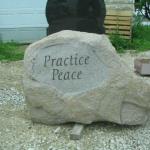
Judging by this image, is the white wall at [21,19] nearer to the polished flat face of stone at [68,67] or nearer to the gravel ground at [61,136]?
the gravel ground at [61,136]

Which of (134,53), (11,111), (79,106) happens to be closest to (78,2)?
(134,53)

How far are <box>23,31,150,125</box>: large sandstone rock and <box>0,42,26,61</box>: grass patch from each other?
3884 mm

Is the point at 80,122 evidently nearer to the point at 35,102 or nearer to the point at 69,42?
the point at 35,102

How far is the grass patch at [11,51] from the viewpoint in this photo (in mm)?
8950

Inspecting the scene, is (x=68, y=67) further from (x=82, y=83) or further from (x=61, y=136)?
(x=61, y=136)

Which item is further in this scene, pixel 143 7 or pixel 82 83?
pixel 143 7

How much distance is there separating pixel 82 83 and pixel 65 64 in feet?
0.84

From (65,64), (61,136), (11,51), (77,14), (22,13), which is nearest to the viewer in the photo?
(61,136)

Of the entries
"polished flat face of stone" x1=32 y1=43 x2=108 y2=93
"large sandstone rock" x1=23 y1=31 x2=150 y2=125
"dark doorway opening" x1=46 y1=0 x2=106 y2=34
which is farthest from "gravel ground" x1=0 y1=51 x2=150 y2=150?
"dark doorway opening" x1=46 y1=0 x2=106 y2=34

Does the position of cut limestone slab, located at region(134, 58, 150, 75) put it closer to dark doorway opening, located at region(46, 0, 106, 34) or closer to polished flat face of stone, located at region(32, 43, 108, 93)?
dark doorway opening, located at region(46, 0, 106, 34)

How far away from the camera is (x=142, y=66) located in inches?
298

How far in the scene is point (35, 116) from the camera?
519cm

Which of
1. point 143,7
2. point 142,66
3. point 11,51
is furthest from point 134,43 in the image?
point 143,7

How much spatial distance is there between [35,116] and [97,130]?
0.65m
